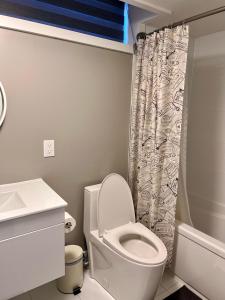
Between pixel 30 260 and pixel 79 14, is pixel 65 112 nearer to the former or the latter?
pixel 79 14

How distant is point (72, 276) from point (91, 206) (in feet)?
1.76

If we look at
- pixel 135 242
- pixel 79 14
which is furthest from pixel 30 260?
pixel 79 14

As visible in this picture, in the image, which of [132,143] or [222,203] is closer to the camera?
[132,143]

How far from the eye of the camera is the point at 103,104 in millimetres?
1966

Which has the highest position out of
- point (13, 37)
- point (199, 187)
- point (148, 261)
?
point (13, 37)

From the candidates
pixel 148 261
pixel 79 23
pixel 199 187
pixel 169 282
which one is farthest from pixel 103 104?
pixel 169 282

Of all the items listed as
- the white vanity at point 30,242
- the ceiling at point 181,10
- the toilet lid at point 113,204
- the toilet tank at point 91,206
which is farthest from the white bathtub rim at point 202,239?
the ceiling at point 181,10

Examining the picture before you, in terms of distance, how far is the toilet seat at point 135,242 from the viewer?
1.58 m

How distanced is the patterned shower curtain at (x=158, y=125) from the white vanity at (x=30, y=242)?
853 millimetres

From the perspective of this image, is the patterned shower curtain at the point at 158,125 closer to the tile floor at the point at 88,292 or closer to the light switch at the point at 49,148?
the tile floor at the point at 88,292

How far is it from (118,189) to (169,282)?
0.88 m

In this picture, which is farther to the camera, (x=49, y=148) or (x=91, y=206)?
(x=91, y=206)

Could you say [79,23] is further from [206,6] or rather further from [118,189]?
[118,189]

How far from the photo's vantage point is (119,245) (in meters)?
1.64
